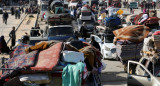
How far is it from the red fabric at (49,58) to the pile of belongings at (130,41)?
4903mm

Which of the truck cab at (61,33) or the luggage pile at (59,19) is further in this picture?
the luggage pile at (59,19)

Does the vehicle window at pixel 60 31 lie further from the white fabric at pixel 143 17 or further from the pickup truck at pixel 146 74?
the white fabric at pixel 143 17

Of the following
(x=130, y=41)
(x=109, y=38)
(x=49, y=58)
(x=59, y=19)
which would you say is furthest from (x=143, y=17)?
(x=49, y=58)

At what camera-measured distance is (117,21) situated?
21656 millimetres

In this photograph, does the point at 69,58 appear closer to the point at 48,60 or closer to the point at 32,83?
the point at 48,60

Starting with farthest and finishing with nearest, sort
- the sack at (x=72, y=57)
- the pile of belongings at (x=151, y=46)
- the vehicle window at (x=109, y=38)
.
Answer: the vehicle window at (x=109, y=38)
the pile of belongings at (x=151, y=46)
the sack at (x=72, y=57)

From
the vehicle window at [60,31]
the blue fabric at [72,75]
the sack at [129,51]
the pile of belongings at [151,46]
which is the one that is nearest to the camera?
the blue fabric at [72,75]

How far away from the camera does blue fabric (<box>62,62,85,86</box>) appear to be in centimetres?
833

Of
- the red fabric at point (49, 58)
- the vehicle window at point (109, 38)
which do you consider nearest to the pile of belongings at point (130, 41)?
the vehicle window at point (109, 38)

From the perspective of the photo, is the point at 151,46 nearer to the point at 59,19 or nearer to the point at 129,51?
the point at 129,51

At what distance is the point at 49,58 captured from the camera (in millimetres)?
8875

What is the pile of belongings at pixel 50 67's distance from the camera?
27.7 feet

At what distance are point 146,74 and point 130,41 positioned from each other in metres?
3.90

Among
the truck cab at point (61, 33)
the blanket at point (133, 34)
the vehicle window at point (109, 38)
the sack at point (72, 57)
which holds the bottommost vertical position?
the vehicle window at point (109, 38)
